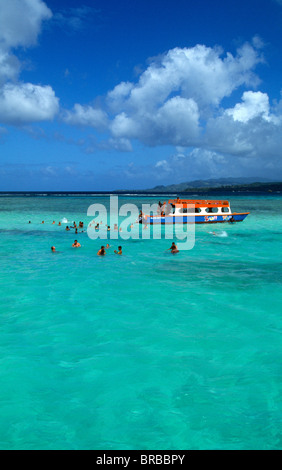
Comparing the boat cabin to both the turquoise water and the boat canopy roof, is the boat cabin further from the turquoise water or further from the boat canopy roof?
the turquoise water

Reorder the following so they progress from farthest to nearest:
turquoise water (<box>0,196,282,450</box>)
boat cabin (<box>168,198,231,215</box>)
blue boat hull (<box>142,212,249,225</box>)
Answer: boat cabin (<box>168,198,231,215</box>) < blue boat hull (<box>142,212,249,225</box>) < turquoise water (<box>0,196,282,450</box>)

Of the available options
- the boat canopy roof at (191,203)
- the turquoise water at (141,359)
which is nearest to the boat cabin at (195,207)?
the boat canopy roof at (191,203)

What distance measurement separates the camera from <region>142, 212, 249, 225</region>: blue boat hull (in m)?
38.6

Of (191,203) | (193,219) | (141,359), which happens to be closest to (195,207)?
(191,203)

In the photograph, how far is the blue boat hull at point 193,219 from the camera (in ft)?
127

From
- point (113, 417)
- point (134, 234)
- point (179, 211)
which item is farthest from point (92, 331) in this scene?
point (179, 211)

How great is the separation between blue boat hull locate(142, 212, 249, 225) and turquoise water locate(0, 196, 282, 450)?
1929 centimetres

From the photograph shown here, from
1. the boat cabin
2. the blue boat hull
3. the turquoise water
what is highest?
the boat cabin

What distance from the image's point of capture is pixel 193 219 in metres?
40.1

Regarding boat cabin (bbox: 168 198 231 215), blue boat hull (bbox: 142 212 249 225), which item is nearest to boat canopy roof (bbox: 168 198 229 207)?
boat cabin (bbox: 168 198 231 215)

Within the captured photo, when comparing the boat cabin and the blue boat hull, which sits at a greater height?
the boat cabin

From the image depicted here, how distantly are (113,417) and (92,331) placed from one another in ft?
14.1

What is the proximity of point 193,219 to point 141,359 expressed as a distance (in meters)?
31.6
